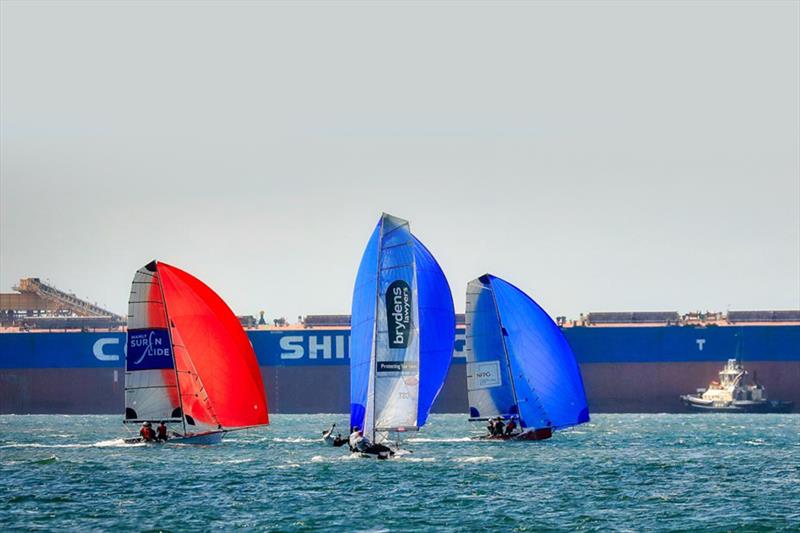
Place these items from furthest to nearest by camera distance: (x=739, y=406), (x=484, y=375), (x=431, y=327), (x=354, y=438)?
(x=739, y=406)
(x=484, y=375)
(x=431, y=327)
(x=354, y=438)

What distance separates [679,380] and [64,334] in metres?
35.3

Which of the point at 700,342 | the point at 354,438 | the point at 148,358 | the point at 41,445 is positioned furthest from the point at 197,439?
the point at 700,342

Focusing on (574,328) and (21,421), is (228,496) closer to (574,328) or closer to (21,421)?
(21,421)

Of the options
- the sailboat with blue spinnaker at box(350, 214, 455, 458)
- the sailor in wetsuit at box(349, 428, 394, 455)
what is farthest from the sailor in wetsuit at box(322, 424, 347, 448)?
the sailboat with blue spinnaker at box(350, 214, 455, 458)

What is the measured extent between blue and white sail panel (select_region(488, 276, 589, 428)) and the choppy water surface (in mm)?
1247

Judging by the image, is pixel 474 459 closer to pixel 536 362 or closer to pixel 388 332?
pixel 388 332

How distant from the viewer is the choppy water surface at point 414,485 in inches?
1244

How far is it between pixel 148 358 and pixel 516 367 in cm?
1233

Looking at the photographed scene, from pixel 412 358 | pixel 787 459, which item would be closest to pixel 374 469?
pixel 412 358

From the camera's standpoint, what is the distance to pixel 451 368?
85.6 metres

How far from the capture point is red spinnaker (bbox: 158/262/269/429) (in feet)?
163

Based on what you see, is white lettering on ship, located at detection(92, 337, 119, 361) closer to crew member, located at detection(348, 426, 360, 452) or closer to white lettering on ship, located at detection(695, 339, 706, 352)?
white lettering on ship, located at detection(695, 339, 706, 352)

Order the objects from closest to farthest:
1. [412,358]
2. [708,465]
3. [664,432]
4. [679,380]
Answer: [412,358] → [708,465] → [664,432] → [679,380]

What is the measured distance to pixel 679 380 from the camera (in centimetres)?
8731
